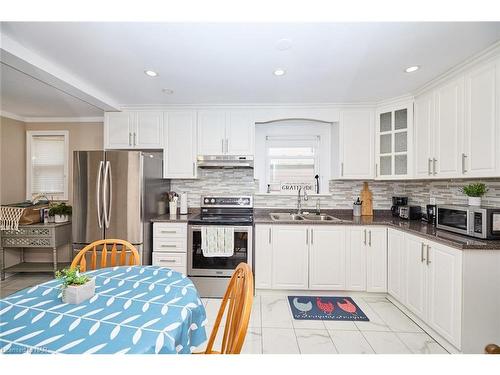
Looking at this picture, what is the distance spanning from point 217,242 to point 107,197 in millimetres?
1319

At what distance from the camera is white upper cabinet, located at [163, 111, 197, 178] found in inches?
121

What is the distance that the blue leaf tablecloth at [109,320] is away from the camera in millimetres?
803

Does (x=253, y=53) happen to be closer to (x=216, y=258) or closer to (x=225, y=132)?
(x=225, y=132)

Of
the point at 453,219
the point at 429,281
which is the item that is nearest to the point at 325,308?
the point at 429,281

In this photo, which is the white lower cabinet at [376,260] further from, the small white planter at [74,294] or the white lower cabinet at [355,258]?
the small white planter at [74,294]

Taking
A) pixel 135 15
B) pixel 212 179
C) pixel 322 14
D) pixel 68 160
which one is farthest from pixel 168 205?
pixel 322 14

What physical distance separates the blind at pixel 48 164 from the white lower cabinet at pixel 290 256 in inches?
135

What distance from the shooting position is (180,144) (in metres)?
3.08

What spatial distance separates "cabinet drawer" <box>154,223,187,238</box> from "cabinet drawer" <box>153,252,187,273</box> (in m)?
0.23

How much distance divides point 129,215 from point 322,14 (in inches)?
102

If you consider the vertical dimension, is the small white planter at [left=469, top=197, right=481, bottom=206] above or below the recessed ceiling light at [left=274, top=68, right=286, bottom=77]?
below

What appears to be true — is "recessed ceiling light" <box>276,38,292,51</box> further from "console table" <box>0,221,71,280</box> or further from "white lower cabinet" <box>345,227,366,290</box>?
"console table" <box>0,221,71,280</box>

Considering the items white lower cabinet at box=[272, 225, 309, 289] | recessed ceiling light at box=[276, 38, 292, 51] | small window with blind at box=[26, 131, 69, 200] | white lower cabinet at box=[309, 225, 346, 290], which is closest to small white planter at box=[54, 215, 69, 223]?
small window with blind at box=[26, 131, 69, 200]

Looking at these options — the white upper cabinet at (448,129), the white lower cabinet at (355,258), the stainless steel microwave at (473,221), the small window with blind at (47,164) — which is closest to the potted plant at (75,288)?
the white lower cabinet at (355,258)
